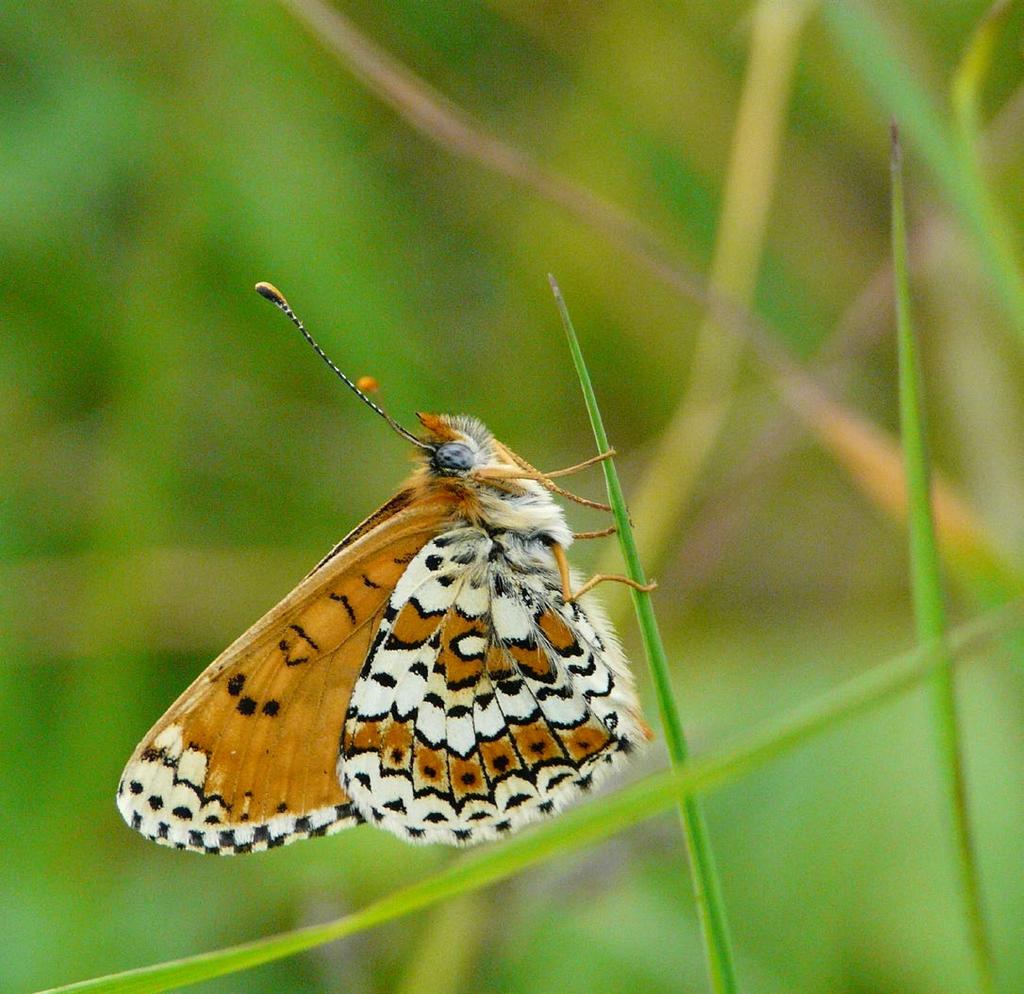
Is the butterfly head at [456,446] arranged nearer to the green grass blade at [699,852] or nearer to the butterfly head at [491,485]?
the butterfly head at [491,485]

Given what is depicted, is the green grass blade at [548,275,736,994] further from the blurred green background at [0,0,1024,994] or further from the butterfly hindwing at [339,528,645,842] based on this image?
the blurred green background at [0,0,1024,994]

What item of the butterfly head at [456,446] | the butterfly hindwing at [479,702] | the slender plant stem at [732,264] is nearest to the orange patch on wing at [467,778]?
the butterfly hindwing at [479,702]

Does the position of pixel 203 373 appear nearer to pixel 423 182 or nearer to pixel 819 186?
pixel 423 182

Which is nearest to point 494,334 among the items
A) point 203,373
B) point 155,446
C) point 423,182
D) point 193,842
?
point 423,182

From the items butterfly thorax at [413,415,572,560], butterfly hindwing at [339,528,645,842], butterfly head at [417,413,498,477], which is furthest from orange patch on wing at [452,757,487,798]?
butterfly head at [417,413,498,477]

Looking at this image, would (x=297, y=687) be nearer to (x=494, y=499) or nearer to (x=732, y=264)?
(x=494, y=499)

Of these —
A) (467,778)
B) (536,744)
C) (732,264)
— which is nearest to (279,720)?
(467,778)
